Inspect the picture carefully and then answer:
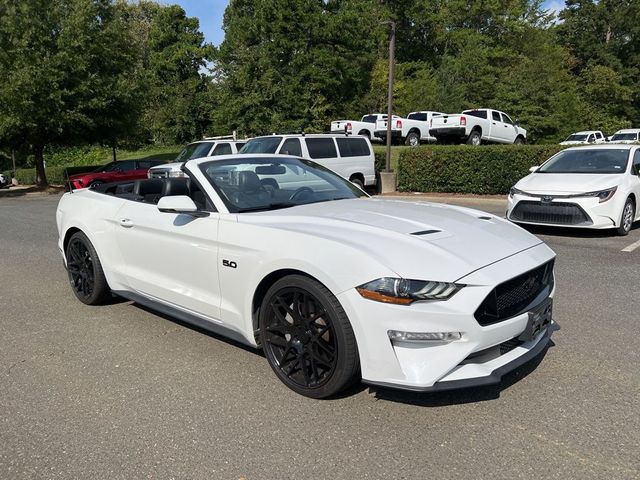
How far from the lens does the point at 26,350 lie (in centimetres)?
421

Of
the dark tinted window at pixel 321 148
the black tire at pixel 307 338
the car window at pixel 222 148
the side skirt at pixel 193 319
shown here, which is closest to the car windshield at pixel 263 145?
the dark tinted window at pixel 321 148

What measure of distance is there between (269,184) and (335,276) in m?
1.55

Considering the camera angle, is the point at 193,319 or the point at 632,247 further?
the point at 632,247

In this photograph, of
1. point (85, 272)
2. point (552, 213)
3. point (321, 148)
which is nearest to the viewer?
point (85, 272)

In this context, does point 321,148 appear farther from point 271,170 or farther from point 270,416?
point 270,416

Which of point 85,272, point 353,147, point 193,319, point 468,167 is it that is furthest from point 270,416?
point 468,167

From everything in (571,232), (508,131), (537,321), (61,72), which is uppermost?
(61,72)

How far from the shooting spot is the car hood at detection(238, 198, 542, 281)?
2871mm

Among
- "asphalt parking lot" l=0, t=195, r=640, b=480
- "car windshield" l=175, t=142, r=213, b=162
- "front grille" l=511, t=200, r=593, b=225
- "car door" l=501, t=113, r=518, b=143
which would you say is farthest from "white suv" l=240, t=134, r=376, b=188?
"car door" l=501, t=113, r=518, b=143

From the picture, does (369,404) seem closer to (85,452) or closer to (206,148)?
(85,452)

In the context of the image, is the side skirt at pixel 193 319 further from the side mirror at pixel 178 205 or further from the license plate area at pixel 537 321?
the license plate area at pixel 537 321

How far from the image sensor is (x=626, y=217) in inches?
341

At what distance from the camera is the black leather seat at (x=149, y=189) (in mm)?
4966

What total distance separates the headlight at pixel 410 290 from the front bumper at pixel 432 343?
0.03 meters
